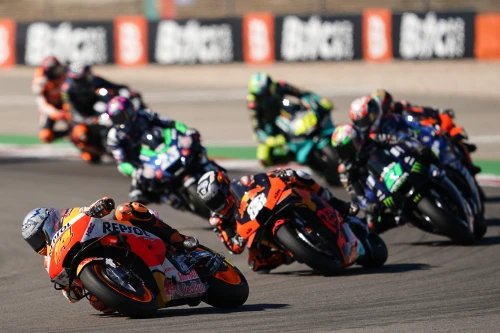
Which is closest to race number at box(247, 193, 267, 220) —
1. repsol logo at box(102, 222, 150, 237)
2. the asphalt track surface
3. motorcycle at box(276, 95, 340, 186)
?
the asphalt track surface

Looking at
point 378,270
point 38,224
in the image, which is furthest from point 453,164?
point 38,224

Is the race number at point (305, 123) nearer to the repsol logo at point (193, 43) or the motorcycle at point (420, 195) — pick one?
the motorcycle at point (420, 195)

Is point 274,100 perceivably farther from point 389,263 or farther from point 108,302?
point 108,302

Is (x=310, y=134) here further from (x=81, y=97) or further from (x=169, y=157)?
(x=81, y=97)

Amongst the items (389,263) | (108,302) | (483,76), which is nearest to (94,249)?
(108,302)

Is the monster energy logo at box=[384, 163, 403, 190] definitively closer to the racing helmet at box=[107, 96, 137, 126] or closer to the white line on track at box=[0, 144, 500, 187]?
the racing helmet at box=[107, 96, 137, 126]

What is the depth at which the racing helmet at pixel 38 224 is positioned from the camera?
27.3 feet

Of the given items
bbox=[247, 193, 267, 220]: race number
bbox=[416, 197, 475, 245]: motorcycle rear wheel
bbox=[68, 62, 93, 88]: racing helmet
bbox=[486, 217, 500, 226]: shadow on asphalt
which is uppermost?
bbox=[68, 62, 93, 88]: racing helmet

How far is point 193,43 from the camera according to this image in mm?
29812

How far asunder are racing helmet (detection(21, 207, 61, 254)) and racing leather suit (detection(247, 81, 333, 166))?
7.85 metres

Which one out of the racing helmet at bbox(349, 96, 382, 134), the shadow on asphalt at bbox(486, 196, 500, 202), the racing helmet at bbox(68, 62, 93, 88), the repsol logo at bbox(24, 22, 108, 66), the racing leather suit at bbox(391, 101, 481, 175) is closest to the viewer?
the racing helmet at bbox(349, 96, 382, 134)

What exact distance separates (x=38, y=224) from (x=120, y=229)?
25.8 inches

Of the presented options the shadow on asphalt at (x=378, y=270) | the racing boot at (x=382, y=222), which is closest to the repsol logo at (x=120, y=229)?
→ the shadow on asphalt at (x=378, y=270)

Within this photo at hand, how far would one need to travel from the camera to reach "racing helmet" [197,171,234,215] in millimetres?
9578
